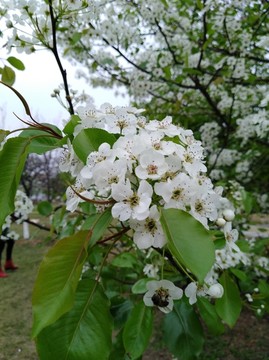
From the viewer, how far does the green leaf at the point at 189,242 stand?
1.86ft

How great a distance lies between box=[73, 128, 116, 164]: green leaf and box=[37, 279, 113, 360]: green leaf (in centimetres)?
30

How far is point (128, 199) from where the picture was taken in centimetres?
71

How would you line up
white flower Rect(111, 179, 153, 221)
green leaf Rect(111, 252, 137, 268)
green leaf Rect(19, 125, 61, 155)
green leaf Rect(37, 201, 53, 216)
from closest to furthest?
white flower Rect(111, 179, 153, 221) → green leaf Rect(19, 125, 61, 155) → green leaf Rect(111, 252, 137, 268) → green leaf Rect(37, 201, 53, 216)

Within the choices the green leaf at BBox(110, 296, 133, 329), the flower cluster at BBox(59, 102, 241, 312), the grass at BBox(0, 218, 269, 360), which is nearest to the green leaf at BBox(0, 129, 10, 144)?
the flower cluster at BBox(59, 102, 241, 312)

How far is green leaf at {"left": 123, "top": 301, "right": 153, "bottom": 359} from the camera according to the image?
102 centimetres

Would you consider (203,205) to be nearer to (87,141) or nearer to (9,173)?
(87,141)

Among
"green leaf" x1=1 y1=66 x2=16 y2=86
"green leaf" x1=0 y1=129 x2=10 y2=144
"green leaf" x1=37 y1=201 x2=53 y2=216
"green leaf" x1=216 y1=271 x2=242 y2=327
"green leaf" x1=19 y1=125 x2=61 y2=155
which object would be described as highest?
"green leaf" x1=1 y1=66 x2=16 y2=86

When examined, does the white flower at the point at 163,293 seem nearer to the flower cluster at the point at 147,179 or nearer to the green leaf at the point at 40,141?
the flower cluster at the point at 147,179

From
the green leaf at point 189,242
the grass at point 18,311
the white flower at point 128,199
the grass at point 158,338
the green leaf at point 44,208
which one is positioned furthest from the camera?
the grass at point 18,311

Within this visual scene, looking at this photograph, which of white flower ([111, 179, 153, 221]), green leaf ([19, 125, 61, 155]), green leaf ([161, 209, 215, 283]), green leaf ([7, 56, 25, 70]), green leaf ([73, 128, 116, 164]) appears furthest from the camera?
green leaf ([7, 56, 25, 70])

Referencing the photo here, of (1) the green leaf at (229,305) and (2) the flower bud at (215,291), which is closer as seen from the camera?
(2) the flower bud at (215,291)

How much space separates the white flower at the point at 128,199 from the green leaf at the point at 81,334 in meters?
0.19

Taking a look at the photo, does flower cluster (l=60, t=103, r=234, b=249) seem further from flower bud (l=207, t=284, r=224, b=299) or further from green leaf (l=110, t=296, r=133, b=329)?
green leaf (l=110, t=296, r=133, b=329)

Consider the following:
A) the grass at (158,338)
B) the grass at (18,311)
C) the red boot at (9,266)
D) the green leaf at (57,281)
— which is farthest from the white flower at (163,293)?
the red boot at (9,266)
